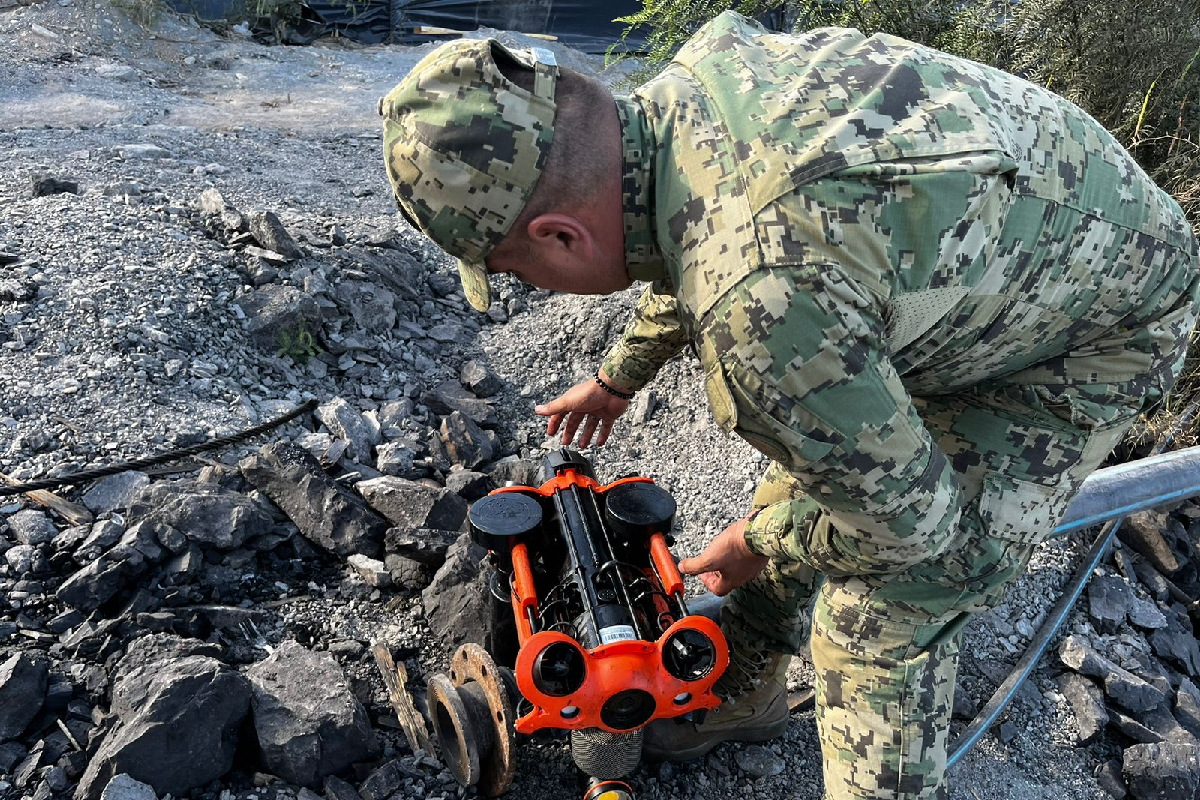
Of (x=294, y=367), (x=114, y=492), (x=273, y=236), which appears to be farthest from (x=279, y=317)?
(x=114, y=492)

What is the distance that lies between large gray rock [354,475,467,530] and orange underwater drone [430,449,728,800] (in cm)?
65

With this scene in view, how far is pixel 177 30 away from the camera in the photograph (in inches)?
405

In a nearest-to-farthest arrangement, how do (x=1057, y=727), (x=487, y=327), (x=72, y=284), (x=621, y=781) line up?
1. (x=621, y=781)
2. (x=1057, y=727)
3. (x=72, y=284)
4. (x=487, y=327)

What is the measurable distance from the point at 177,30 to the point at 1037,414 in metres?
10.9

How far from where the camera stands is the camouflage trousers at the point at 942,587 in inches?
73.4

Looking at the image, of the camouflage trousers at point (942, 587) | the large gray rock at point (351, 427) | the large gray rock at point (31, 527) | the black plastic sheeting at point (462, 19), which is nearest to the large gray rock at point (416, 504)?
the large gray rock at point (351, 427)

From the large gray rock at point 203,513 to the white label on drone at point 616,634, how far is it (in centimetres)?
145

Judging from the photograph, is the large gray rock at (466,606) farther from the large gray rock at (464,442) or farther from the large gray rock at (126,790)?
the large gray rock at (126,790)

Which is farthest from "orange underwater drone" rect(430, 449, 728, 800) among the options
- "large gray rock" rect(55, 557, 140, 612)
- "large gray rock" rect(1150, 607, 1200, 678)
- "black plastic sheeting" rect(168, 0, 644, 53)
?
"black plastic sheeting" rect(168, 0, 644, 53)

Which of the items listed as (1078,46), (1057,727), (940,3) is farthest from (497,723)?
(940,3)

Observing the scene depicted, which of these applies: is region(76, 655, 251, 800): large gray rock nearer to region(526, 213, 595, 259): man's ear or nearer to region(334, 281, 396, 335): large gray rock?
region(526, 213, 595, 259): man's ear

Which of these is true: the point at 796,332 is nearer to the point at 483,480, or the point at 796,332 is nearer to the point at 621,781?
the point at 621,781

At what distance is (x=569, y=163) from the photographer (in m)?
1.53

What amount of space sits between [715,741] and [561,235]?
1.71m
